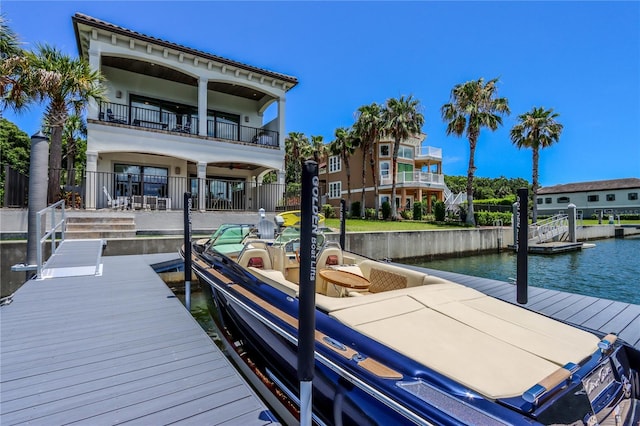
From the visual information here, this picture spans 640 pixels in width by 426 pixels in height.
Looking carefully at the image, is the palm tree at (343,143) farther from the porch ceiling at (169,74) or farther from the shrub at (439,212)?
the porch ceiling at (169,74)

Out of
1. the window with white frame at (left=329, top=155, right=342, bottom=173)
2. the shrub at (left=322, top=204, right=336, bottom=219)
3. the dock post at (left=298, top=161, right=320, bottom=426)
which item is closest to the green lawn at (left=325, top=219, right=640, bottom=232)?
the shrub at (left=322, top=204, right=336, bottom=219)

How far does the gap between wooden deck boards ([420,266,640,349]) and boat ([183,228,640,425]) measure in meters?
1.77

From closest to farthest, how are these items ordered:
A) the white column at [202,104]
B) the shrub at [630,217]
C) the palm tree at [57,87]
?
the palm tree at [57,87]
the white column at [202,104]
the shrub at [630,217]

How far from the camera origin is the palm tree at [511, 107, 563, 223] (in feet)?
78.3

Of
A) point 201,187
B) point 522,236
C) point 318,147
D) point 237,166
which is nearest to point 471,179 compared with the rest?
point 318,147

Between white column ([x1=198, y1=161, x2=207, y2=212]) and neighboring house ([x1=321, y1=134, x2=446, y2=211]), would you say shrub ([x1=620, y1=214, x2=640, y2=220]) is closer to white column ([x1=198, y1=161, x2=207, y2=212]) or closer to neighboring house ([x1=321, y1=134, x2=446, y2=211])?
neighboring house ([x1=321, y1=134, x2=446, y2=211])

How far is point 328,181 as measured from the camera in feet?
115

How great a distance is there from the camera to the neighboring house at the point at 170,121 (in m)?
12.1

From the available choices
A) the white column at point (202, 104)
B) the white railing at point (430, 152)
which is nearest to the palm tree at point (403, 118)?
the white railing at point (430, 152)

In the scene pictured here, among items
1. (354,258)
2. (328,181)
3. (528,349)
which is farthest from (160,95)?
(328,181)

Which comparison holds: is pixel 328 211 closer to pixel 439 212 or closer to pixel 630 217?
pixel 439 212

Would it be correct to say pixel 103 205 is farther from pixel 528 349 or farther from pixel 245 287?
pixel 528 349

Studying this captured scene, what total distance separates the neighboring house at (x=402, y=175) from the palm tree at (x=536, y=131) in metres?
7.05

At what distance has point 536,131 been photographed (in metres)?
24.0
